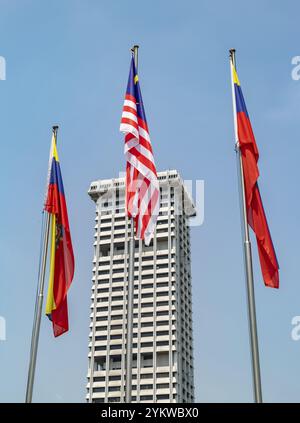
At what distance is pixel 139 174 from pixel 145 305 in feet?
285

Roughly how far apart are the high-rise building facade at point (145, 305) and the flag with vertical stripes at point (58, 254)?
7143 centimetres

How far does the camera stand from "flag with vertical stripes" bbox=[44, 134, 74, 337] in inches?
716

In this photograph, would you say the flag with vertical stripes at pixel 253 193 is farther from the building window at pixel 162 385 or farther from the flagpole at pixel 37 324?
the building window at pixel 162 385

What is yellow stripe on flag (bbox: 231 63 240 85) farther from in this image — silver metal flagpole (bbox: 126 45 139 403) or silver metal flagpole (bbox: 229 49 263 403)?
silver metal flagpole (bbox: 126 45 139 403)

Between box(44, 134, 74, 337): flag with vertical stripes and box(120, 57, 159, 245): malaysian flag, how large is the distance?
9.68 ft

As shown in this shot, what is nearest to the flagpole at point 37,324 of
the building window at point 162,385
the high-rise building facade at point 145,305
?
the high-rise building facade at point 145,305

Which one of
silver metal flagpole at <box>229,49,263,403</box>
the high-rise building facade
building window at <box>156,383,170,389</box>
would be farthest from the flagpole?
building window at <box>156,383,170,389</box>

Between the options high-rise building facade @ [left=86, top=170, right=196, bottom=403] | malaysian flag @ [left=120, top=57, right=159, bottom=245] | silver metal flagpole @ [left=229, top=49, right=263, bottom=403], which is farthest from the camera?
high-rise building facade @ [left=86, top=170, right=196, bottom=403]

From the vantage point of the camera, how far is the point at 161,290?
10344 cm

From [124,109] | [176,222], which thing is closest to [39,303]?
[124,109]

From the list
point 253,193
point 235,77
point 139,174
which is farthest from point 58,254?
point 235,77
